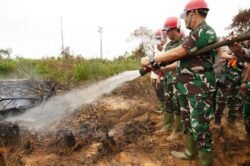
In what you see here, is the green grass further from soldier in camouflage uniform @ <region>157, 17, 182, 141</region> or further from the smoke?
soldier in camouflage uniform @ <region>157, 17, 182, 141</region>

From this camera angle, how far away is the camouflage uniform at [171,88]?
502 centimetres

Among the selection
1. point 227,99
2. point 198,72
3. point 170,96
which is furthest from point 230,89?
point 198,72

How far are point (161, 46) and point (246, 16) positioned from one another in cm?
962

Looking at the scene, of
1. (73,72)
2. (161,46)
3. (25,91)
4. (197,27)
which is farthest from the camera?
(73,72)

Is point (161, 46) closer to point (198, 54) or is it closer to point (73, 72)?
point (198, 54)

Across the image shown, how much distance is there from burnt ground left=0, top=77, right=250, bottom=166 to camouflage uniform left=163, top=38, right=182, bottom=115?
0.53 meters

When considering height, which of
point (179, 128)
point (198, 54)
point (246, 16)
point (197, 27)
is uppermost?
point (246, 16)

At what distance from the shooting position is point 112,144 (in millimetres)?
4977

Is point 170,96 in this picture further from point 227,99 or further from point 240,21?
point 240,21

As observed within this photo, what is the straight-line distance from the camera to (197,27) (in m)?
3.59

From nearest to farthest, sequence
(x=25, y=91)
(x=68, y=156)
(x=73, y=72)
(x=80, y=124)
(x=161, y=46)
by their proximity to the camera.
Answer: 1. (x=68, y=156)
2. (x=161, y=46)
3. (x=80, y=124)
4. (x=25, y=91)
5. (x=73, y=72)

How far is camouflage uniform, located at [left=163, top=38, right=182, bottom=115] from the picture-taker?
5020 millimetres

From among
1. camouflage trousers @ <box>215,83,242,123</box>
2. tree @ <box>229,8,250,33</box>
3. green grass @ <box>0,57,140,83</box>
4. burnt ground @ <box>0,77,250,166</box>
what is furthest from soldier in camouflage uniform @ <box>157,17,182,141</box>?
tree @ <box>229,8,250,33</box>

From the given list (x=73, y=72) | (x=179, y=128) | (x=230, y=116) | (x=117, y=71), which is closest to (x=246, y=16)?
(x=117, y=71)
